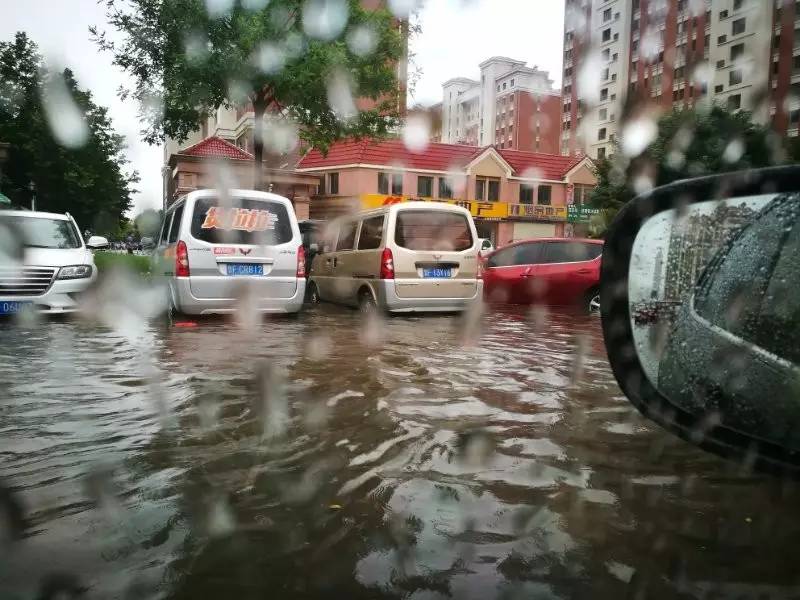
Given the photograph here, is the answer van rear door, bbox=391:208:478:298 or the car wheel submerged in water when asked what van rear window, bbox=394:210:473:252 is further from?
the car wheel submerged in water

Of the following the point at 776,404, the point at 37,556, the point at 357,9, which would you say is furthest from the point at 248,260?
the point at 357,9

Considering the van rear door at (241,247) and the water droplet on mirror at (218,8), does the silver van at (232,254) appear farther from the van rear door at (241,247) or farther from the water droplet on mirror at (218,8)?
the water droplet on mirror at (218,8)

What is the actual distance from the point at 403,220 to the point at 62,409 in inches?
239

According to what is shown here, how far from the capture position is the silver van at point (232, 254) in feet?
28.0

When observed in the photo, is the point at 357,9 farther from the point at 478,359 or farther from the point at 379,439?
→ the point at 379,439

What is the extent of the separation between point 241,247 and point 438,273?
Result: 276 cm

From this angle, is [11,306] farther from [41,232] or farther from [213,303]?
[213,303]

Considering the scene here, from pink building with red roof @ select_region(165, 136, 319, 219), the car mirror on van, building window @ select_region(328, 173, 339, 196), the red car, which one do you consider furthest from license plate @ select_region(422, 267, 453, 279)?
building window @ select_region(328, 173, 339, 196)

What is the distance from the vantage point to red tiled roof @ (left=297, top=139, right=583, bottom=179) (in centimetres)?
3891

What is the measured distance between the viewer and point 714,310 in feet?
6.14

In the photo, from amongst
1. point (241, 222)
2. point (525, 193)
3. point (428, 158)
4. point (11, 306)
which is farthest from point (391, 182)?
point (11, 306)

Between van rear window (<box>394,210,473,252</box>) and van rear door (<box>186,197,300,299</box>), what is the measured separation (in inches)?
58.6

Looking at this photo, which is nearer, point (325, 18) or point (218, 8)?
point (218, 8)

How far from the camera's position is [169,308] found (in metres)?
9.15
